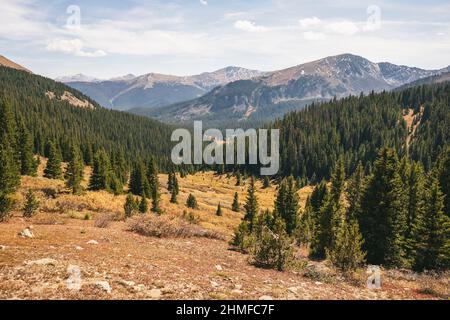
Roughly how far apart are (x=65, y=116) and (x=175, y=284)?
201m

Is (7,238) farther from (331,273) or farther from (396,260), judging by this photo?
(396,260)

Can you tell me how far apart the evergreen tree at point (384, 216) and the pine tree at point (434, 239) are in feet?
5.18

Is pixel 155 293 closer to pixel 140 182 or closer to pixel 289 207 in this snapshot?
pixel 289 207

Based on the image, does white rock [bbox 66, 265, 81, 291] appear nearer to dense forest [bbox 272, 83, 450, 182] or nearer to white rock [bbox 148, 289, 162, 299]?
white rock [bbox 148, 289, 162, 299]

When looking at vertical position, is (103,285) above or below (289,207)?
above

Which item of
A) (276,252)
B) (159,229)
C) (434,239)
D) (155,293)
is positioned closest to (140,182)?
(159,229)

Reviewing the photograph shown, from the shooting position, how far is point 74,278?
1163 centimetres

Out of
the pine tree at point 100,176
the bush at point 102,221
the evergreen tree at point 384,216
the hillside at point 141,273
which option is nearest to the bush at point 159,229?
the hillside at point 141,273

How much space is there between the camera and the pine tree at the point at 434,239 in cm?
2816

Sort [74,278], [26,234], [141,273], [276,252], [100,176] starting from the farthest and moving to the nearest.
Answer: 1. [100,176]
2. [276,252]
3. [26,234]
4. [141,273]
5. [74,278]

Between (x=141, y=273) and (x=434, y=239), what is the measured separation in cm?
2755

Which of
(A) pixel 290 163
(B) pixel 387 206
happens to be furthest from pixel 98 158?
(A) pixel 290 163

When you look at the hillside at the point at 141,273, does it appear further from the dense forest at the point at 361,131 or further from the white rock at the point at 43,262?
the dense forest at the point at 361,131
